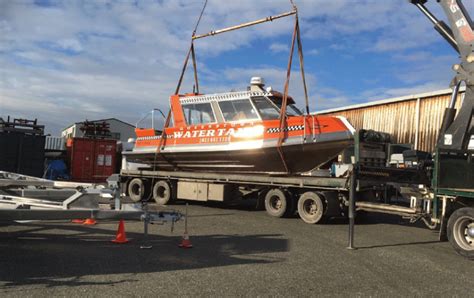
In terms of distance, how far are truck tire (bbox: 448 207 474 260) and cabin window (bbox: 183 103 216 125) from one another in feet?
23.9

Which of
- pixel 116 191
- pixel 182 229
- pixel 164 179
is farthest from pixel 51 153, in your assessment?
pixel 116 191

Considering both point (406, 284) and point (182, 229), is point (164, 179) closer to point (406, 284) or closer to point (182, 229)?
point (182, 229)

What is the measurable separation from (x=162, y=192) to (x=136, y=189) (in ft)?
4.70

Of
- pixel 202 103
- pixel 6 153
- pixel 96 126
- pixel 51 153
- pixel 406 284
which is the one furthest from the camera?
pixel 96 126

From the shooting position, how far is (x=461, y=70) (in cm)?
883

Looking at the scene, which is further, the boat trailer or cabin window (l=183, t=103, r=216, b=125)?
cabin window (l=183, t=103, r=216, b=125)

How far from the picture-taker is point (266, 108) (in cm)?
1198

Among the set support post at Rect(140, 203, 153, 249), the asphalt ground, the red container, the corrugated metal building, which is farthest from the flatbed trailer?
the red container

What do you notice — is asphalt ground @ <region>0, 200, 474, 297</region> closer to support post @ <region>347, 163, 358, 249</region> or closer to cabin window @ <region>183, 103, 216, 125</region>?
support post @ <region>347, 163, 358, 249</region>

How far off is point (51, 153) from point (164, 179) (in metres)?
13.2

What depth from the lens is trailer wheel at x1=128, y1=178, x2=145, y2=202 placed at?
1545 cm

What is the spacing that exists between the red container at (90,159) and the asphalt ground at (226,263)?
1509cm

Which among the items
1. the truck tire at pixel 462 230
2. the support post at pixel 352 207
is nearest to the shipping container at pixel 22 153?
the support post at pixel 352 207

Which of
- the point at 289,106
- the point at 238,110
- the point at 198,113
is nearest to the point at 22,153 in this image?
the point at 198,113
